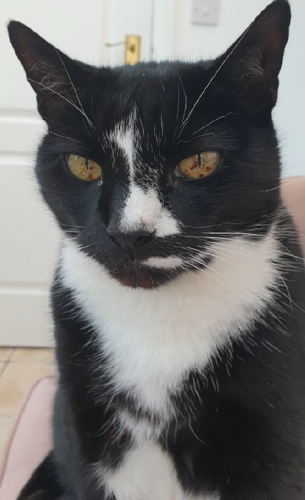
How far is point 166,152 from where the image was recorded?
56cm

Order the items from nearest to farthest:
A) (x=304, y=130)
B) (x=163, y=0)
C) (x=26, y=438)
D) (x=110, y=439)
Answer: (x=110, y=439) < (x=26, y=438) < (x=163, y=0) < (x=304, y=130)

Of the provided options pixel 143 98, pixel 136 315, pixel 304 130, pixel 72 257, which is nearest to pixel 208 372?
pixel 136 315

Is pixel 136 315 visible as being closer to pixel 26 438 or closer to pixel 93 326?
pixel 93 326

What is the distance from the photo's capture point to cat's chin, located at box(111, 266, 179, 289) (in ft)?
1.89

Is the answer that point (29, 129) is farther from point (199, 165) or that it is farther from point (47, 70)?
point (199, 165)

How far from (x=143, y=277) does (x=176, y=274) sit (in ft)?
0.13

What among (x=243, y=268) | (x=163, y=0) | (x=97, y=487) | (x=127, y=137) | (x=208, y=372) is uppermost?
(x=163, y=0)

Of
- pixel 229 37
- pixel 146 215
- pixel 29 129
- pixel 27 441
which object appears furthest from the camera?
pixel 29 129

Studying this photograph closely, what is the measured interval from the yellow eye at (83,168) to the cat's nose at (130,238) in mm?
94

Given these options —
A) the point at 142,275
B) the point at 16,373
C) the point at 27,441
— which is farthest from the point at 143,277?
the point at 16,373

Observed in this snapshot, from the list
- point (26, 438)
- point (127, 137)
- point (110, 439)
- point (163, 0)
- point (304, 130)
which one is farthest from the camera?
point (304, 130)

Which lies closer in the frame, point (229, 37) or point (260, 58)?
point (260, 58)

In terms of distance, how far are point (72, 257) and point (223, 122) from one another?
27cm

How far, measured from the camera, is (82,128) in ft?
2.02
